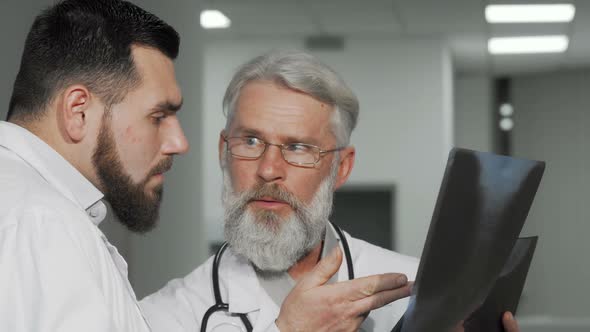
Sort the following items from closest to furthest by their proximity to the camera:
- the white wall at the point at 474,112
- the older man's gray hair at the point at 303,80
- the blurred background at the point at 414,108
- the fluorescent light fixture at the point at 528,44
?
the older man's gray hair at the point at 303,80 < the blurred background at the point at 414,108 < the fluorescent light fixture at the point at 528,44 < the white wall at the point at 474,112

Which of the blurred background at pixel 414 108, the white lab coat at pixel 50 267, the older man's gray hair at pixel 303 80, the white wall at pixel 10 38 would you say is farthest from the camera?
the blurred background at pixel 414 108

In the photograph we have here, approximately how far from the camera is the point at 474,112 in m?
8.16

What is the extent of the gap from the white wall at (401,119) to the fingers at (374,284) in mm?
5342

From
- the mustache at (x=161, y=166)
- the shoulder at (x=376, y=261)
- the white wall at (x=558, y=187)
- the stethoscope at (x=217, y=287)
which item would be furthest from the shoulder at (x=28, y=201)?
the white wall at (x=558, y=187)

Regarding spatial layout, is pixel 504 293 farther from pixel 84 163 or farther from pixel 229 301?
pixel 84 163

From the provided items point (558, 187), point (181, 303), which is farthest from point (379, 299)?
point (558, 187)

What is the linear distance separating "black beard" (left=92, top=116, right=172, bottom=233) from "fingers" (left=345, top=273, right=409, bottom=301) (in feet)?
1.11

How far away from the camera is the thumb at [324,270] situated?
50.3 inches

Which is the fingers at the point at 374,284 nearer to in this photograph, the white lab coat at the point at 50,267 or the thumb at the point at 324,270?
the thumb at the point at 324,270

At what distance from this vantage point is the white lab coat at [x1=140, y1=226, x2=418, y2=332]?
162 centimetres

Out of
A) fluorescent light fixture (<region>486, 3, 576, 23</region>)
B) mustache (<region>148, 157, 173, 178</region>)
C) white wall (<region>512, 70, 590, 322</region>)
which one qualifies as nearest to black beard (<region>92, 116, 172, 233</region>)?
mustache (<region>148, 157, 173, 178</region>)

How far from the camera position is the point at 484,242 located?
1216 mm

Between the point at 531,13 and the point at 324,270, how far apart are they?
5016 millimetres

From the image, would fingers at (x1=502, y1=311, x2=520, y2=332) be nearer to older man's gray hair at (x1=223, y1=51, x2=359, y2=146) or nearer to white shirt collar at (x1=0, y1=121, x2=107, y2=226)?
older man's gray hair at (x1=223, y1=51, x2=359, y2=146)
